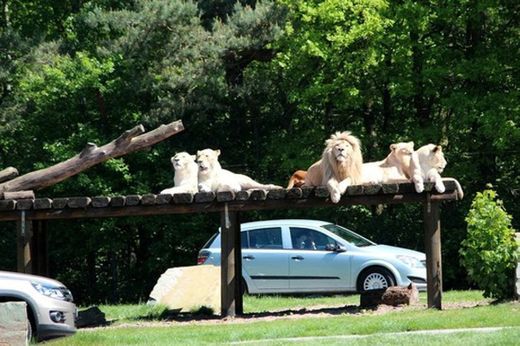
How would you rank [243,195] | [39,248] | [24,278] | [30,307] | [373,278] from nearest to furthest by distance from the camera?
[30,307], [24,278], [243,195], [39,248], [373,278]

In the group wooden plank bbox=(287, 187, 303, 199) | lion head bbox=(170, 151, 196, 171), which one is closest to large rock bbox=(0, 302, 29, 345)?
wooden plank bbox=(287, 187, 303, 199)

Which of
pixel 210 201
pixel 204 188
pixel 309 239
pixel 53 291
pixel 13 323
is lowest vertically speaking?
pixel 13 323

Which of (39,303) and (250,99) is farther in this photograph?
(250,99)

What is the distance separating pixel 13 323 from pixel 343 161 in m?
7.12

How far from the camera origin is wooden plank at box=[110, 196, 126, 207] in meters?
17.2

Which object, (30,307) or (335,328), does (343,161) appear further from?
(30,307)

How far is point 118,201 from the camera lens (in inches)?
678

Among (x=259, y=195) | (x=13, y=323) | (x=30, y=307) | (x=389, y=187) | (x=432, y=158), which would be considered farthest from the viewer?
(x=259, y=195)

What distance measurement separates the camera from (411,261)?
2136cm

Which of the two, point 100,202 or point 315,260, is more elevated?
point 100,202

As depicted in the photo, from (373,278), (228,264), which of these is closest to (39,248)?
(228,264)

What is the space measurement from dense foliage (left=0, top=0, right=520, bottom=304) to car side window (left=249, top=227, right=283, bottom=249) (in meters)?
5.26

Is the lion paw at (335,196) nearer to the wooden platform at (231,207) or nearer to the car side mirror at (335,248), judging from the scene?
the wooden platform at (231,207)

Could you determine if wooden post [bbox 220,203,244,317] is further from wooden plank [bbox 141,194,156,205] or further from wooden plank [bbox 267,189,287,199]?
wooden plank [bbox 141,194,156,205]
